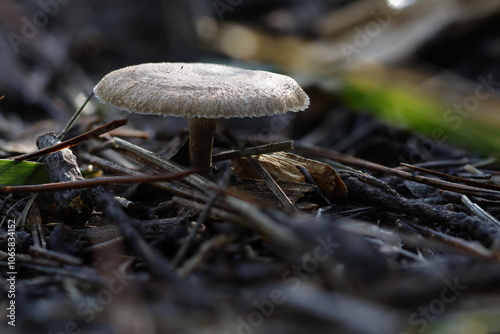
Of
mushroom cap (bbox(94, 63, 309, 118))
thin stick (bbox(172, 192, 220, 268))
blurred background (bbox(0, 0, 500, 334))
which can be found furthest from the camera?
mushroom cap (bbox(94, 63, 309, 118))

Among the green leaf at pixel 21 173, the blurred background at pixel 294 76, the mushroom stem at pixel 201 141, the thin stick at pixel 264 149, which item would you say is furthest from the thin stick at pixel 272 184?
the green leaf at pixel 21 173

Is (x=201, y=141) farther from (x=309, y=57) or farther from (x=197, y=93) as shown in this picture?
(x=309, y=57)

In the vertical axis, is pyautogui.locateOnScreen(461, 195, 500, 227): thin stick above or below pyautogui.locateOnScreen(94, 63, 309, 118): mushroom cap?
below

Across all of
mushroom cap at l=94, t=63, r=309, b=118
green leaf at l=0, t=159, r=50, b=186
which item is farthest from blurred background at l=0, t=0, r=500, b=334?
green leaf at l=0, t=159, r=50, b=186

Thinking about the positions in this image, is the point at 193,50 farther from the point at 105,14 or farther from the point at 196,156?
the point at 196,156

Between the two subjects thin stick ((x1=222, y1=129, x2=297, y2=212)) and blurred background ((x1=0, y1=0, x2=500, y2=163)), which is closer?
thin stick ((x1=222, y1=129, x2=297, y2=212))

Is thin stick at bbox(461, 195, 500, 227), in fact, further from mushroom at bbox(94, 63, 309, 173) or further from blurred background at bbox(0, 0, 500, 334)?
mushroom at bbox(94, 63, 309, 173)

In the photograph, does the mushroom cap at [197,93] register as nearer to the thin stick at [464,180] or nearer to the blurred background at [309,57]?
the thin stick at [464,180]

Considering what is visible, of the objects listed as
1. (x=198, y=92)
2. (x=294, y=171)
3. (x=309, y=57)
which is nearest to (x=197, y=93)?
(x=198, y=92)
